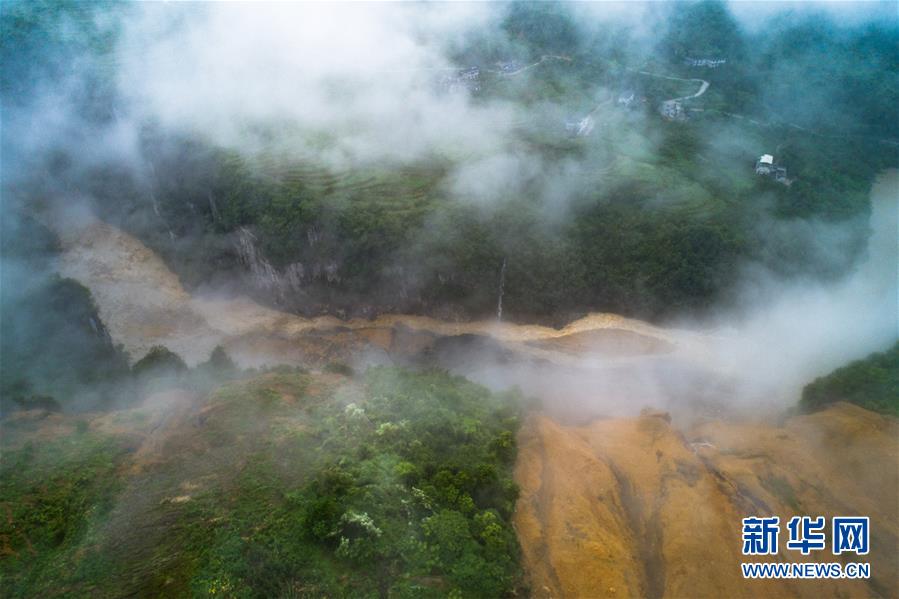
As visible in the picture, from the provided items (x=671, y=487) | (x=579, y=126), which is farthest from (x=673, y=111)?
(x=671, y=487)

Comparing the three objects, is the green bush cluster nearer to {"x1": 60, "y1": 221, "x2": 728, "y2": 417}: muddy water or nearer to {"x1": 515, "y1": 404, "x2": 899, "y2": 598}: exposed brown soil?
{"x1": 515, "y1": 404, "x2": 899, "y2": 598}: exposed brown soil

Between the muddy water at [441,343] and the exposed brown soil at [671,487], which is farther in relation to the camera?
the muddy water at [441,343]

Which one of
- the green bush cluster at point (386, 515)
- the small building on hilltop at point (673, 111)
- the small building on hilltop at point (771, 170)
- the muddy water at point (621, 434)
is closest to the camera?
the green bush cluster at point (386, 515)

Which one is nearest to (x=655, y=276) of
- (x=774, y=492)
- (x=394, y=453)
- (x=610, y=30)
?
(x=774, y=492)

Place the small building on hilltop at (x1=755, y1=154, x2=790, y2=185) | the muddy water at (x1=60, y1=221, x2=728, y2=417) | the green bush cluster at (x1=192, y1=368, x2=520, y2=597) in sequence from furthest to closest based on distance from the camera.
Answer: the small building on hilltop at (x1=755, y1=154, x2=790, y2=185)
the muddy water at (x1=60, y1=221, x2=728, y2=417)
the green bush cluster at (x1=192, y1=368, x2=520, y2=597)

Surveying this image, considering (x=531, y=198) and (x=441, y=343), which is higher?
(x=531, y=198)

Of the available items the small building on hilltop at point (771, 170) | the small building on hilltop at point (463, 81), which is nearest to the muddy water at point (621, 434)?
the small building on hilltop at point (771, 170)

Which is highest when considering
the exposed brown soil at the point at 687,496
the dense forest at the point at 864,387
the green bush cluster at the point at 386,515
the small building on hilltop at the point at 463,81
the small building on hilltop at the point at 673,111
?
the small building on hilltop at the point at 463,81

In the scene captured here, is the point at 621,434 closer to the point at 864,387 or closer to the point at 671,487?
the point at 671,487

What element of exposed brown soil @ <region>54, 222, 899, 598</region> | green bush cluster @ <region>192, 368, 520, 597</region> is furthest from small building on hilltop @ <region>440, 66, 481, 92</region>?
green bush cluster @ <region>192, 368, 520, 597</region>

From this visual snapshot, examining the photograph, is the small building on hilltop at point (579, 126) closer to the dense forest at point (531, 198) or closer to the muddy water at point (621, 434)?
the dense forest at point (531, 198)

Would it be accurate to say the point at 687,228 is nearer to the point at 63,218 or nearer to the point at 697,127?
the point at 697,127
